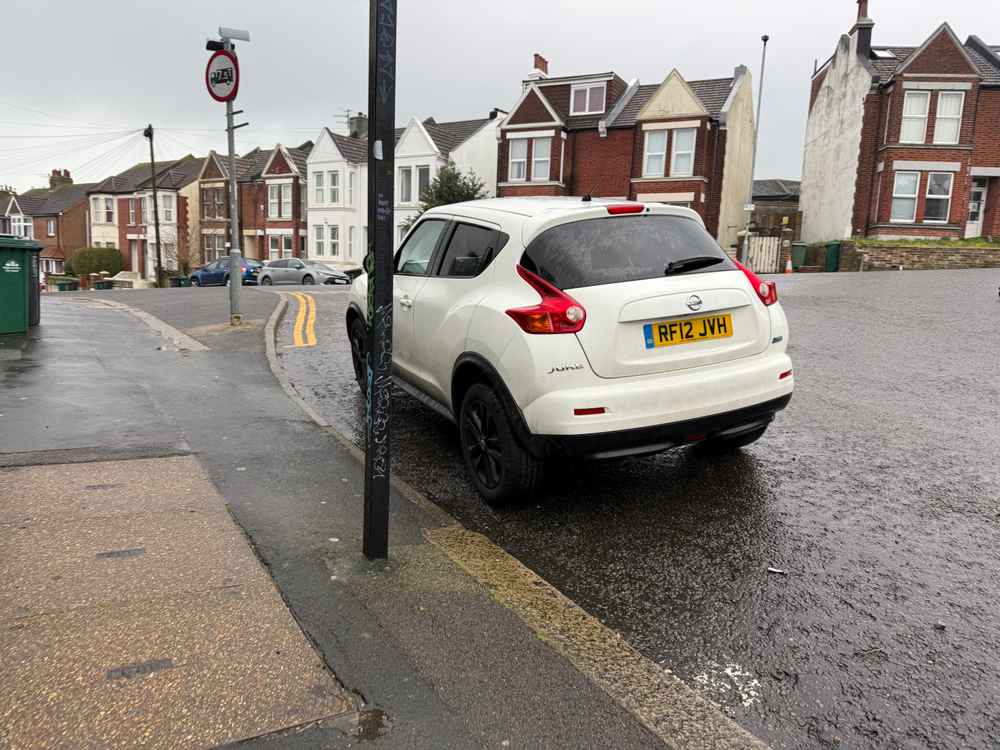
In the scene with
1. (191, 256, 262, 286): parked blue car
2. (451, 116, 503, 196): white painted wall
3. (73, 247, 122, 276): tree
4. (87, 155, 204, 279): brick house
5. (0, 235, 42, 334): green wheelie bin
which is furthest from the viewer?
(73, 247, 122, 276): tree

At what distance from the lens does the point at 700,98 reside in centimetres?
3603

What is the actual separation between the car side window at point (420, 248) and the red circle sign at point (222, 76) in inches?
225

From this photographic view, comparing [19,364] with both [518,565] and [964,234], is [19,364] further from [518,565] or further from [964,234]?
[964,234]

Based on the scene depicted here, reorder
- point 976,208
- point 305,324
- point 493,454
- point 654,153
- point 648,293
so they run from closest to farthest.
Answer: point 648,293 → point 493,454 → point 305,324 → point 976,208 → point 654,153

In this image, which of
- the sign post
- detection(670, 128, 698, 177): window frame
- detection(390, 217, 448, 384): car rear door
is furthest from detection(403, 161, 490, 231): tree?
detection(390, 217, 448, 384): car rear door

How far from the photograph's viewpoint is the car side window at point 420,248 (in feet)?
18.2

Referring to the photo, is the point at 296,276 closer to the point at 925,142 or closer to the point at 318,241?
the point at 318,241

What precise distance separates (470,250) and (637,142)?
33724 millimetres

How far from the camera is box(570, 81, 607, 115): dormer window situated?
37875 mm

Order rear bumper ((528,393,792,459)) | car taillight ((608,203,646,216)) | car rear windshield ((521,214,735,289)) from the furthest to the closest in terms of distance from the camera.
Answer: car taillight ((608,203,646,216)) < car rear windshield ((521,214,735,289)) < rear bumper ((528,393,792,459))

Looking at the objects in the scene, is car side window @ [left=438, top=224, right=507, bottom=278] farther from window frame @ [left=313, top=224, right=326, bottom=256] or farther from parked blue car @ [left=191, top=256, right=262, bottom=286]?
window frame @ [left=313, top=224, right=326, bottom=256]

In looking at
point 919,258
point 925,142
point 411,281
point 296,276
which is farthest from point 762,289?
point 296,276

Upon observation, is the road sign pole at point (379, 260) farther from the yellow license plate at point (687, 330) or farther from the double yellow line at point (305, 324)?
the double yellow line at point (305, 324)

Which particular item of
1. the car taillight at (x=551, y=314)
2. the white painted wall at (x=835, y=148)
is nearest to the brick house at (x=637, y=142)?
the white painted wall at (x=835, y=148)
